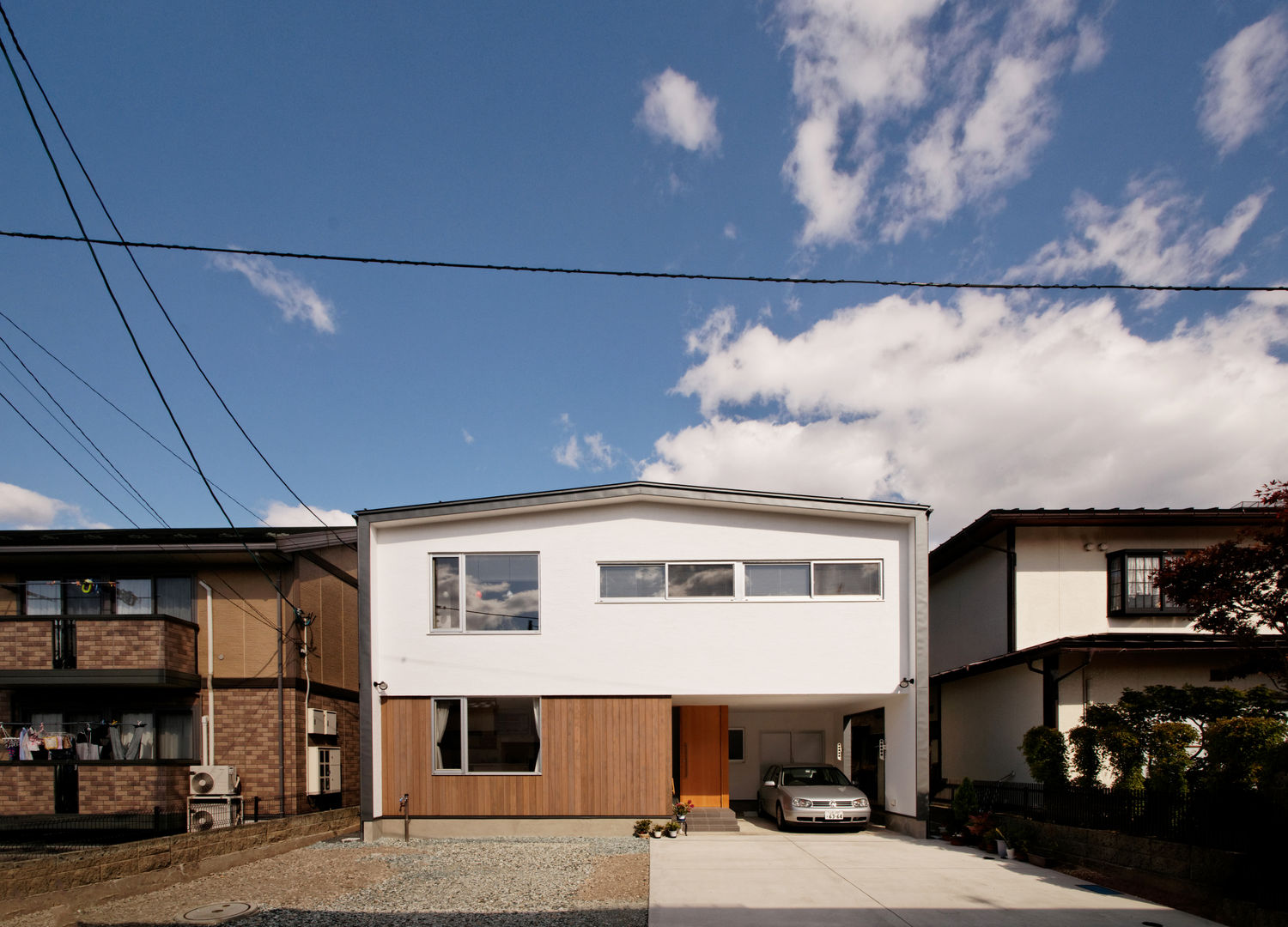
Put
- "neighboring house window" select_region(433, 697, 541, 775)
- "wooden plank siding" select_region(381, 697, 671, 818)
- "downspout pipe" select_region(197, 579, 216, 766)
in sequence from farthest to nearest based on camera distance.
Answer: "downspout pipe" select_region(197, 579, 216, 766) < "neighboring house window" select_region(433, 697, 541, 775) < "wooden plank siding" select_region(381, 697, 671, 818)

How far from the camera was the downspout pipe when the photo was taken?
14.3 metres

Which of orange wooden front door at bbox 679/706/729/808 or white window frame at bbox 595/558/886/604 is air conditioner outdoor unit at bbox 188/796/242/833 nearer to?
white window frame at bbox 595/558/886/604

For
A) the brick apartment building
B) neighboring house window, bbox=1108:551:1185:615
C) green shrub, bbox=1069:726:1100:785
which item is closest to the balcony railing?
the brick apartment building

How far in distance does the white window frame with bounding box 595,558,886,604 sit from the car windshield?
3792mm

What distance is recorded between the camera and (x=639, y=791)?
13.1 metres

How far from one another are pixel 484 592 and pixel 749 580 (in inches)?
173

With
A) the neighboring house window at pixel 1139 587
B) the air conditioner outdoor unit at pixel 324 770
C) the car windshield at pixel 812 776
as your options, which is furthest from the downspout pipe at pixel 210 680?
the neighboring house window at pixel 1139 587

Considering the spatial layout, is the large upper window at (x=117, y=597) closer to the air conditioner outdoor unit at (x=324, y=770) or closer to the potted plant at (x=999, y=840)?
the air conditioner outdoor unit at (x=324, y=770)

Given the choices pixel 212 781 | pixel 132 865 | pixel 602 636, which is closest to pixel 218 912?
pixel 132 865

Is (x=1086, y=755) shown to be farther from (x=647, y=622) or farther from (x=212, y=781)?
(x=212, y=781)

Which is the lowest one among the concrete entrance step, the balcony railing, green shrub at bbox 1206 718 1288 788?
the concrete entrance step

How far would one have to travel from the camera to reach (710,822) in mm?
14031

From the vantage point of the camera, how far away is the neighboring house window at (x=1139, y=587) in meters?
14.4

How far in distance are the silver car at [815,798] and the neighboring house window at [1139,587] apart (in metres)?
5.73
